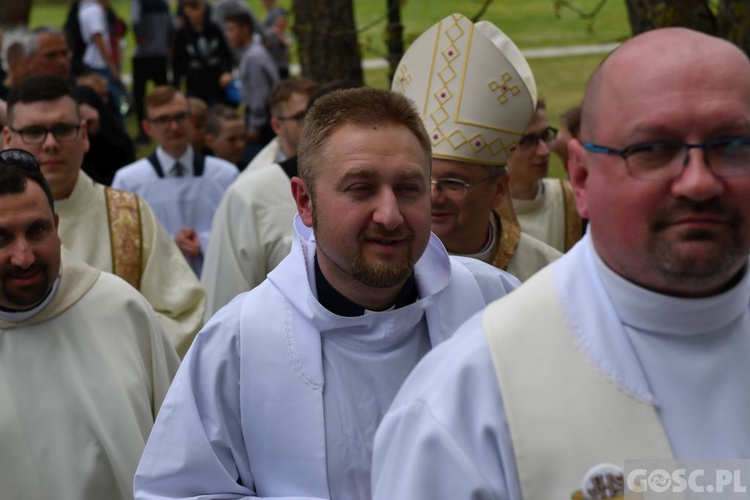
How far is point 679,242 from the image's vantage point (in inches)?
88.9

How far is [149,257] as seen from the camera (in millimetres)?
6227

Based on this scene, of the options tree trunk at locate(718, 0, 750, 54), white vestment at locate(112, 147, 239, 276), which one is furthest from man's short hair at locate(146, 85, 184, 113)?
tree trunk at locate(718, 0, 750, 54)

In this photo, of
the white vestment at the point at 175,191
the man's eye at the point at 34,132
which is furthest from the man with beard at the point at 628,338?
the white vestment at the point at 175,191

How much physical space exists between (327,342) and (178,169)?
4.98m

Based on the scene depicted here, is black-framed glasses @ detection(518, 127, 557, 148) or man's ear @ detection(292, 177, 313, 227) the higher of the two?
man's ear @ detection(292, 177, 313, 227)

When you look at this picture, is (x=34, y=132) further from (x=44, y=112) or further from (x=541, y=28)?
(x=541, y=28)

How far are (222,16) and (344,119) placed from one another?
1388cm

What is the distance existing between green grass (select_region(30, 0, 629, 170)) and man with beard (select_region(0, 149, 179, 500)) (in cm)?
1025

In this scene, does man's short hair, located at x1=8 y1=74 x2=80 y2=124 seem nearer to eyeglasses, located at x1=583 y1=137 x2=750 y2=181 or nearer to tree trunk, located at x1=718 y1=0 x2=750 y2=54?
tree trunk, located at x1=718 y1=0 x2=750 y2=54

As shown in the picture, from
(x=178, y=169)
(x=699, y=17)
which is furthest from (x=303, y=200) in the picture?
(x=178, y=169)

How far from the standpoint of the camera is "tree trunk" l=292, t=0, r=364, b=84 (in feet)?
31.5

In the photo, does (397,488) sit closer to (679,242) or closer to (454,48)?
(679,242)

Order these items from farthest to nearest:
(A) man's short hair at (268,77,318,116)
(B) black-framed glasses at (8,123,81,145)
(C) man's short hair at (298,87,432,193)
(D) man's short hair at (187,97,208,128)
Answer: (D) man's short hair at (187,97,208,128) → (A) man's short hair at (268,77,318,116) → (B) black-framed glasses at (8,123,81,145) → (C) man's short hair at (298,87,432,193)

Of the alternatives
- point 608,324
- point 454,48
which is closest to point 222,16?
point 454,48
